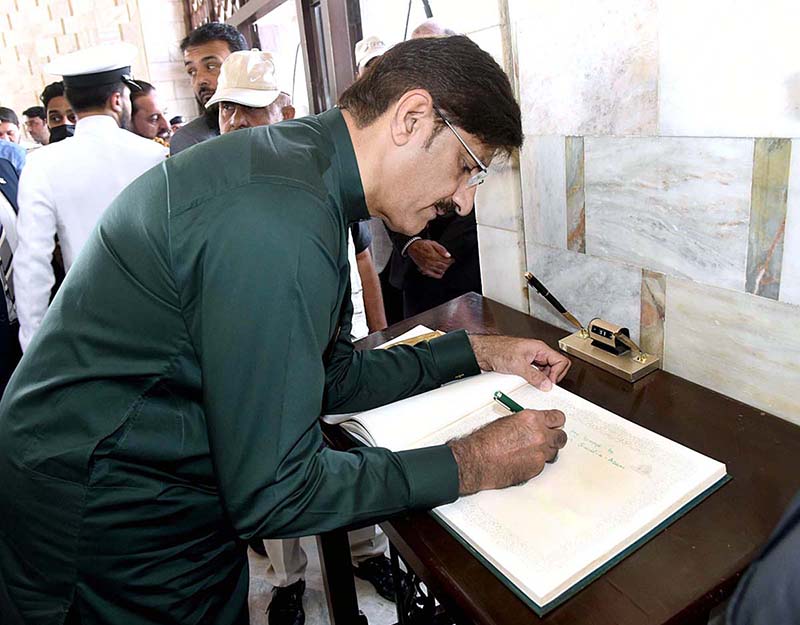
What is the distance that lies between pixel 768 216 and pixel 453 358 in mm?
566

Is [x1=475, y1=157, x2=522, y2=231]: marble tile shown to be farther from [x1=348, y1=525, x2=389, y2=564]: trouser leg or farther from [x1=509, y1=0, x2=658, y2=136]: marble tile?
[x1=348, y1=525, x2=389, y2=564]: trouser leg

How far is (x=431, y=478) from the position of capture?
32.4 inches

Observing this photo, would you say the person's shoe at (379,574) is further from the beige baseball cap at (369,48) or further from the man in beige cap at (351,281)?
the beige baseball cap at (369,48)

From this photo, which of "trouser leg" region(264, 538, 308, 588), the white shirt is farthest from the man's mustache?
the white shirt

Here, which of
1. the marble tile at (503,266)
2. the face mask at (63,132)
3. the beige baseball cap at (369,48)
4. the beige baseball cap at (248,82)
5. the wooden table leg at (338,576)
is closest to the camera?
the wooden table leg at (338,576)

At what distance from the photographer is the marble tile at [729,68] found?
2.77 ft

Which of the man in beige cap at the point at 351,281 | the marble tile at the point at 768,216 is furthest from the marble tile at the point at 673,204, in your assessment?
the man in beige cap at the point at 351,281

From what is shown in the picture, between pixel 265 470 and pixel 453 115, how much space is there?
0.54m

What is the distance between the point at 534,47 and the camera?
51.2 inches

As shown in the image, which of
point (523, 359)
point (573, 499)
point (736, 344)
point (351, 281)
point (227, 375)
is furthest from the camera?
point (351, 281)

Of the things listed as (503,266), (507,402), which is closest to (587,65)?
(503,266)

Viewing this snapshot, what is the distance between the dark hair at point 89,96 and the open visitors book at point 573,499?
1.82 m

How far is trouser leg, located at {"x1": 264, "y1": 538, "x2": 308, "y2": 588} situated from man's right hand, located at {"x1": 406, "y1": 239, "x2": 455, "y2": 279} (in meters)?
0.97

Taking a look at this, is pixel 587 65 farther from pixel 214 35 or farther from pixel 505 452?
pixel 214 35
